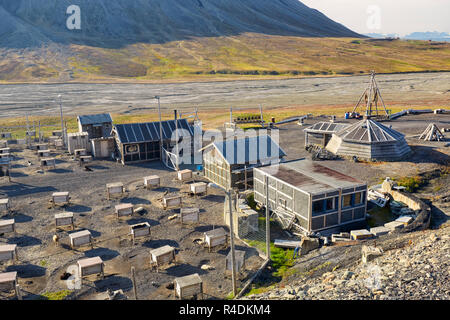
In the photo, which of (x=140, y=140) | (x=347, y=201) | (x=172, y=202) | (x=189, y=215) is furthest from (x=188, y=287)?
(x=140, y=140)

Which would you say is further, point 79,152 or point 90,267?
point 79,152

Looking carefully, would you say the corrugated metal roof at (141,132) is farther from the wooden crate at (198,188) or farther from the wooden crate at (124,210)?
the wooden crate at (124,210)

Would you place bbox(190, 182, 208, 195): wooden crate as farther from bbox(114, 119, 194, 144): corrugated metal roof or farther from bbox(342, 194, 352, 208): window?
bbox(114, 119, 194, 144): corrugated metal roof

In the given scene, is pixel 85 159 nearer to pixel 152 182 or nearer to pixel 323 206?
pixel 152 182

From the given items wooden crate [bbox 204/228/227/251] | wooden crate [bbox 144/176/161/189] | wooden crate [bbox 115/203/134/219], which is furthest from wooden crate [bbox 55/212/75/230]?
wooden crate [bbox 204/228/227/251]
